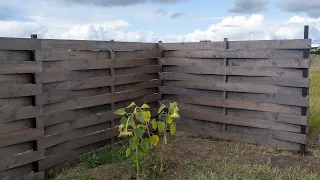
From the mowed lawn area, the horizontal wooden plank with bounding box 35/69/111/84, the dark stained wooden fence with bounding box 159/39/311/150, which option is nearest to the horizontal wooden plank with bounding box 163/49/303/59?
the dark stained wooden fence with bounding box 159/39/311/150

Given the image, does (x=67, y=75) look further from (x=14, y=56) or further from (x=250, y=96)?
(x=250, y=96)

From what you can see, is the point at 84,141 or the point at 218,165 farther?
the point at 84,141

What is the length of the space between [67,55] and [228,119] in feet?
11.2

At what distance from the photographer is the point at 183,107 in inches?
296

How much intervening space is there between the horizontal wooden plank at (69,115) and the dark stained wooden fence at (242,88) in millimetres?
1952

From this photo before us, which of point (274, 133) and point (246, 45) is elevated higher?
point (246, 45)

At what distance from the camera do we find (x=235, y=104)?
22.0 ft

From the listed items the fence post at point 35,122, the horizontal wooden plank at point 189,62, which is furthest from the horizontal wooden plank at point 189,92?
the fence post at point 35,122

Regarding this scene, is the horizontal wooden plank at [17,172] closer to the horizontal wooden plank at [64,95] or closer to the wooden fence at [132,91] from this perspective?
the wooden fence at [132,91]

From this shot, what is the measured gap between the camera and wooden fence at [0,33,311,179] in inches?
187

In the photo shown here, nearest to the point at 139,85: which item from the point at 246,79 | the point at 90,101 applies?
the point at 90,101

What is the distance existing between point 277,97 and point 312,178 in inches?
77.3

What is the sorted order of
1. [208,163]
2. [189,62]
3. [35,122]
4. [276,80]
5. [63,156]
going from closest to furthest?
[35,122] → [208,163] → [63,156] → [276,80] → [189,62]

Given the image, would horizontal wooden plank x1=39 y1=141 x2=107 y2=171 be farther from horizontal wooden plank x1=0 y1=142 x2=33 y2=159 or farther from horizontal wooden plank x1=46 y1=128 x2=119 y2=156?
horizontal wooden plank x1=0 y1=142 x2=33 y2=159
